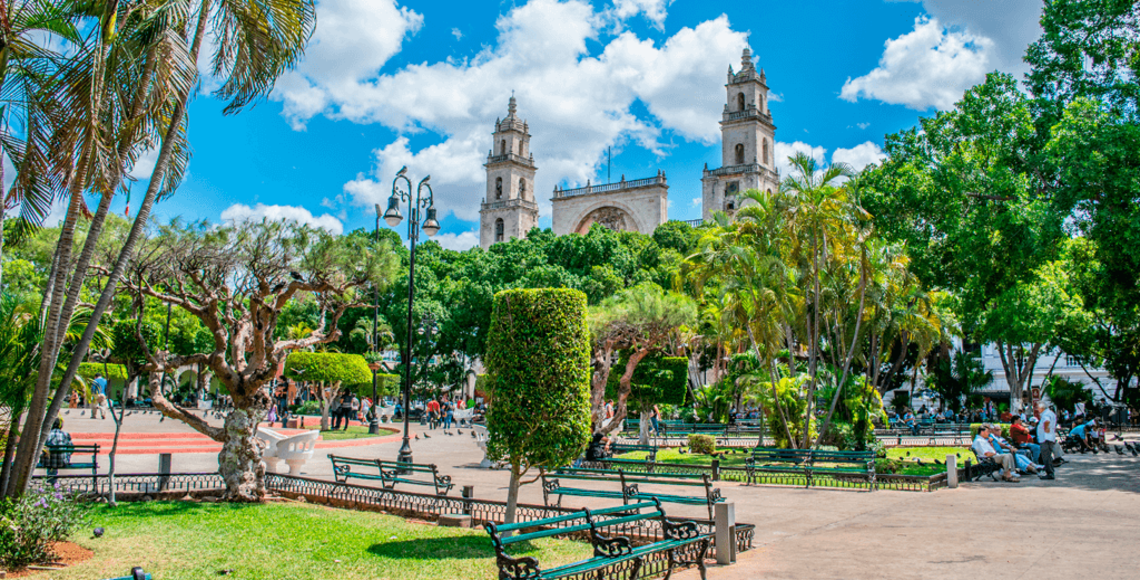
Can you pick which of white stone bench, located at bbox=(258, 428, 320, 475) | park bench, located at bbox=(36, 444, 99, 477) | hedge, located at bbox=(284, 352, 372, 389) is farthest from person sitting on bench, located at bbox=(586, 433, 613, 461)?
Answer: hedge, located at bbox=(284, 352, 372, 389)

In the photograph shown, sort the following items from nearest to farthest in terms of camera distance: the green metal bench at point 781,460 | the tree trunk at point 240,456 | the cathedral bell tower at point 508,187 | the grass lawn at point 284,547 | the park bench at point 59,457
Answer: the grass lawn at point 284,547
the tree trunk at point 240,456
the park bench at point 59,457
the green metal bench at point 781,460
the cathedral bell tower at point 508,187

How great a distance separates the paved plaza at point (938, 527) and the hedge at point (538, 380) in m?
1.90

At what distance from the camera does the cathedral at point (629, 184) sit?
62750 mm

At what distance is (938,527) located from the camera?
31.4 feet

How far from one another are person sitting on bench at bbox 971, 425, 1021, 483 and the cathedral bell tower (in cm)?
5958

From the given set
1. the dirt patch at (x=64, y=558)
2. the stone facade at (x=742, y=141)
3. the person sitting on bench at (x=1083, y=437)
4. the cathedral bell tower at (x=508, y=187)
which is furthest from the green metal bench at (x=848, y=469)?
the cathedral bell tower at (x=508, y=187)

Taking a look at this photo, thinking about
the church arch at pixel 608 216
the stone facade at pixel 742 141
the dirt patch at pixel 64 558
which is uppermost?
the stone facade at pixel 742 141

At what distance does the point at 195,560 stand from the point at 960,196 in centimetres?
1646

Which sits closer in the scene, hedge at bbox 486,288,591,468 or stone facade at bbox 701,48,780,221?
hedge at bbox 486,288,591,468

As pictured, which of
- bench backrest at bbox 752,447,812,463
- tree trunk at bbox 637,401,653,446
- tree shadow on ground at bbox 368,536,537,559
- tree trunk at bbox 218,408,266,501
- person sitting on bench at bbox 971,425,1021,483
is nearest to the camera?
tree shadow on ground at bbox 368,536,537,559

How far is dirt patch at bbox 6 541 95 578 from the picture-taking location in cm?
675

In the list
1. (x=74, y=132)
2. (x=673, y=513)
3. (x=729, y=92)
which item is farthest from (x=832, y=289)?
(x=729, y=92)

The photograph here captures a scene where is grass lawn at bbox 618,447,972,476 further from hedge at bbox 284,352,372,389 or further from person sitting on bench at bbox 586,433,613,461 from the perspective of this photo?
hedge at bbox 284,352,372,389

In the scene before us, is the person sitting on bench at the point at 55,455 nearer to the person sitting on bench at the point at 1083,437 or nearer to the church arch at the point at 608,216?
the person sitting on bench at the point at 1083,437
